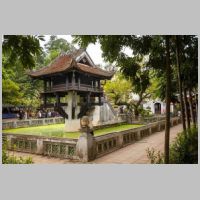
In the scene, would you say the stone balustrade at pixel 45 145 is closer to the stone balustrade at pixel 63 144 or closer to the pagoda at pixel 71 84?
the stone balustrade at pixel 63 144

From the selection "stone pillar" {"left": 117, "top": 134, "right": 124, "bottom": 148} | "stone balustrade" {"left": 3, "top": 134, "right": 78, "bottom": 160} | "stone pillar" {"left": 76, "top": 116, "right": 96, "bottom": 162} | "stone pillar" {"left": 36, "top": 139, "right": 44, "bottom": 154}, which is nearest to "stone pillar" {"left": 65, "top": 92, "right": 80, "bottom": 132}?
"stone balustrade" {"left": 3, "top": 134, "right": 78, "bottom": 160}

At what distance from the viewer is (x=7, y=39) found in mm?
4059

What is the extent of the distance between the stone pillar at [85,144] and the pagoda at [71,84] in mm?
9263

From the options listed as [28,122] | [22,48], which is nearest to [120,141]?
[22,48]

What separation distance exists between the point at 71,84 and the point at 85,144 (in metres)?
9.79

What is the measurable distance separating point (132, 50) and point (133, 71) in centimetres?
65

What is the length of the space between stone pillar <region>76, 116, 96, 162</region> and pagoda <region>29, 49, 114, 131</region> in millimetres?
9263

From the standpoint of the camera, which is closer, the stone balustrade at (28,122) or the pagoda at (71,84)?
the pagoda at (71,84)

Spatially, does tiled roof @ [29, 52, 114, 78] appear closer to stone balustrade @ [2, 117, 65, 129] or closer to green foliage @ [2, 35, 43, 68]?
stone balustrade @ [2, 117, 65, 129]

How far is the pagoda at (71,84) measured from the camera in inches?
663

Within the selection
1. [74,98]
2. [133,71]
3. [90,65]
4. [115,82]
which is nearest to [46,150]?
[133,71]

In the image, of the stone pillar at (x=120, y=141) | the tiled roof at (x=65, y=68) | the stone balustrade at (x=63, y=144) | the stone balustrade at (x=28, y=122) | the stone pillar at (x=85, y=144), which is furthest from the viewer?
the stone balustrade at (x=28, y=122)

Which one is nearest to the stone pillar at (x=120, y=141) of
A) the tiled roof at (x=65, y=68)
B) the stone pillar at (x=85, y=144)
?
the stone pillar at (x=85, y=144)

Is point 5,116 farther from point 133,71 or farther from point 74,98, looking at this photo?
point 133,71
